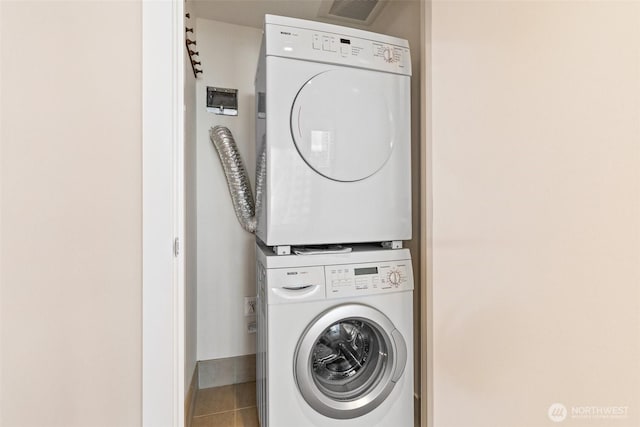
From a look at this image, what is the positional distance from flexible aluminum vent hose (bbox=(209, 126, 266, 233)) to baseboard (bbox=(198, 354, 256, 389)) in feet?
2.78

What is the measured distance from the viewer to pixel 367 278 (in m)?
1.31

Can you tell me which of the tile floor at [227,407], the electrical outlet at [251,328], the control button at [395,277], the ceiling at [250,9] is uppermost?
the ceiling at [250,9]

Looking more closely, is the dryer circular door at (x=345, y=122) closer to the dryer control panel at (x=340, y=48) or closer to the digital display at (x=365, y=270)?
the dryer control panel at (x=340, y=48)

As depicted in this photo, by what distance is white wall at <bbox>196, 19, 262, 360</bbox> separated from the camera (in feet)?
6.20

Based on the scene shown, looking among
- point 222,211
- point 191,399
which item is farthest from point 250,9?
point 191,399

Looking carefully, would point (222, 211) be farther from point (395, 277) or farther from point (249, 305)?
point (395, 277)
